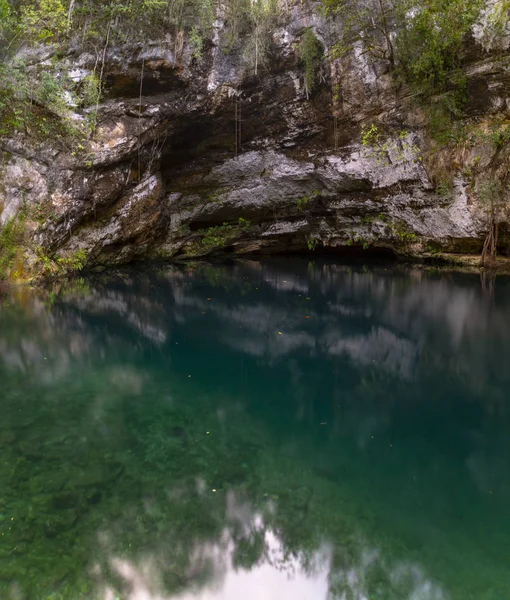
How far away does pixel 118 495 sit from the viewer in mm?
3244

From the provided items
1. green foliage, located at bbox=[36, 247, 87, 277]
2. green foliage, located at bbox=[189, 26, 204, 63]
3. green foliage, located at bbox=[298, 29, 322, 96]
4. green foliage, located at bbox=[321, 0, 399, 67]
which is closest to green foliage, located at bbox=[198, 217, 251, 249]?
green foliage, located at bbox=[36, 247, 87, 277]

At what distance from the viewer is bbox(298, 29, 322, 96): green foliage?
14.4 m

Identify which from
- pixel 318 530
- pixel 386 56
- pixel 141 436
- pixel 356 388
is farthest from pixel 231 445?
pixel 386 56

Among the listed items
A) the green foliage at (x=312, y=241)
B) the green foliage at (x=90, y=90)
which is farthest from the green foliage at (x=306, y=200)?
the green foliage at (x=90, y=90)

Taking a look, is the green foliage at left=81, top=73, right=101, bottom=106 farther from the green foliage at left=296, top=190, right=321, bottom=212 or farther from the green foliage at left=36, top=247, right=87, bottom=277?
the green foliage at left=296, top=190, right=321, bottom=212

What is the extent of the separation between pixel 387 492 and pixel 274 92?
575 inches

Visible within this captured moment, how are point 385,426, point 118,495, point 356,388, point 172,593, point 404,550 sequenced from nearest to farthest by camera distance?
point 172,593 < point 404,550 < point 118,495 < point 385,426 < point 356,388

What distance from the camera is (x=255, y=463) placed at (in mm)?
3689

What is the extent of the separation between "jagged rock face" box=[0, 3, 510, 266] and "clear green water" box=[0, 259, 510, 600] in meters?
7.25

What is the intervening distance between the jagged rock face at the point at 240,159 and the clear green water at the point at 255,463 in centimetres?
725

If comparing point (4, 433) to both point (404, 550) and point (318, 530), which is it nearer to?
point (318, 530)

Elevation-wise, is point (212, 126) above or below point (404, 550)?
above

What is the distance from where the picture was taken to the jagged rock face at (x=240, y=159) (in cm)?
1349

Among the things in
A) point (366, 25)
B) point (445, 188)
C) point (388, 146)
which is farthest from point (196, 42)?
point (445, 188)
